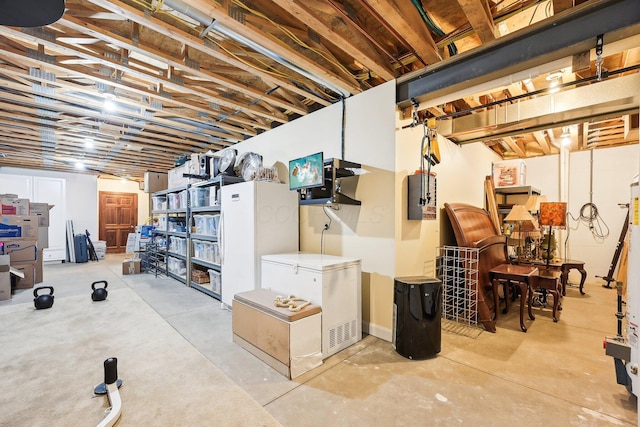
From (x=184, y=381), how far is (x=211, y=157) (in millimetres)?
3573

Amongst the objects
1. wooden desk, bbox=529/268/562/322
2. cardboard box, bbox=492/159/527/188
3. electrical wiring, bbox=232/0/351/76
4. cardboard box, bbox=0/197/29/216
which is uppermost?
electrical wiring, bbox=232/0/351/76

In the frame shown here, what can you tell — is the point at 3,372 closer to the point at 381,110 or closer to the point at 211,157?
the point at 211,157

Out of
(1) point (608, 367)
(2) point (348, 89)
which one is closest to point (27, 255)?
(2) point (348, 89)

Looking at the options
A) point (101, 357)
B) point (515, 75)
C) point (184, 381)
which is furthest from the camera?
point (101, 357)

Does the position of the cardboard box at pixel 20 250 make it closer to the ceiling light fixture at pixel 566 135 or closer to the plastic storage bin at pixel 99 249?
the plastic storage bin at pixel 99 249

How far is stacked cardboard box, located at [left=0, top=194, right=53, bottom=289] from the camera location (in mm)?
5027

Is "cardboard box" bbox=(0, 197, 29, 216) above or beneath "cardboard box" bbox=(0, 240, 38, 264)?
above

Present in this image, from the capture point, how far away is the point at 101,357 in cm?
256

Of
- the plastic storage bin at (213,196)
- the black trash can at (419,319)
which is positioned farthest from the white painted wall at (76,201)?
the black trash can at (419,319)

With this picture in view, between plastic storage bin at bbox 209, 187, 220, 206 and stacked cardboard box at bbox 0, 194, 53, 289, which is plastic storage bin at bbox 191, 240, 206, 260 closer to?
plastic storage bin at bbox 209, 187, 220, 206

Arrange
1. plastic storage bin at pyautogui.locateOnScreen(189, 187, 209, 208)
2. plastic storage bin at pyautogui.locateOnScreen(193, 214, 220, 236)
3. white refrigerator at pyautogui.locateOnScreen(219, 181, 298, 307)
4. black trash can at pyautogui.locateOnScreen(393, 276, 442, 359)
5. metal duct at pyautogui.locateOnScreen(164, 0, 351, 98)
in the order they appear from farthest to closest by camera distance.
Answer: plastic storage bin at pyautogui.locateOnScreen(189, 187, 209, 208), plastic storage bin at pyautogui.locateOnScreen(193, 214, 220, 236), white refrigerator at pyautogui.locateOnScreen(219, 181, 298, 307), black trash can at pyautogui.locateOnScreen(393, 276, 442, 359), metal duct at pyautogui.locateOnScreen(164, 0, 351, 98)

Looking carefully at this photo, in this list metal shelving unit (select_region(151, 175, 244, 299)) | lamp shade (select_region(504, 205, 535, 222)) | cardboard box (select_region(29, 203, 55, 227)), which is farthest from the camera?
cardboard box (select_region(29, 203, 55, 227))

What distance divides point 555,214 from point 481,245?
171 cm

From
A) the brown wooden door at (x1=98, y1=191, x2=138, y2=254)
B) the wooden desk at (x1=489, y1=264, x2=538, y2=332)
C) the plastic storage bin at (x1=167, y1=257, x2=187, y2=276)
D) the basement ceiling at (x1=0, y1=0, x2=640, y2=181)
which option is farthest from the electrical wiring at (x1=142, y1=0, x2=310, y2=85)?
the brown wooden door at (x1=98, y1=191, x2=138, y2=254)
